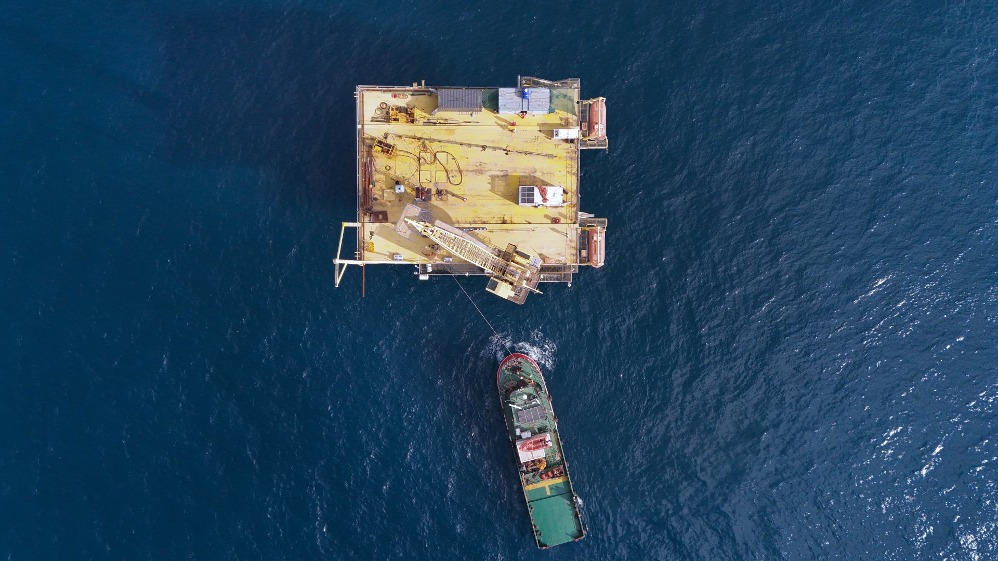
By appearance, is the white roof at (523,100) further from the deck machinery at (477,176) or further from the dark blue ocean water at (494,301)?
the dark blue ocean water at (494,301)

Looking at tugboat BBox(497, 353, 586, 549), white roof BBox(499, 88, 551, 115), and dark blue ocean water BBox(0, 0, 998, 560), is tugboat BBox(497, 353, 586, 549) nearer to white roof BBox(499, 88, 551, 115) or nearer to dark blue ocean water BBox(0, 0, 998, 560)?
dark blue ocean water BBox(0, 0, 998, 560)

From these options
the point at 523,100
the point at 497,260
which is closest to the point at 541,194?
the point at 497,260

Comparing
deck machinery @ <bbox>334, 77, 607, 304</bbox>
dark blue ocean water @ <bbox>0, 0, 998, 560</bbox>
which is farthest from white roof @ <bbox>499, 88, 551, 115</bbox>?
A: dark blue ocean water @ <bbox>0, 0, 998, 560</bbox>

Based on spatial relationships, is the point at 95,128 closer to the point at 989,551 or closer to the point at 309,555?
the point at 309,555

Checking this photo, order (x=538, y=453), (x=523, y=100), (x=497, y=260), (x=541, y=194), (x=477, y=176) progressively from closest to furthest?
(x=523, y=100)
(x=541, y=194)
(x=497, y=260)
(x=477, y=176)
(x=538, y=453)

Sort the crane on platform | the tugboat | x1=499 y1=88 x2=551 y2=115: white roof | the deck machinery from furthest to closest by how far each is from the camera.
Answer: the tugboat → the deck machinery → x1=499 y1=88 x2=551 y2=115: white roof → the crane on platform

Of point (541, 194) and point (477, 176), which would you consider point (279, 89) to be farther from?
point (541, 194)
